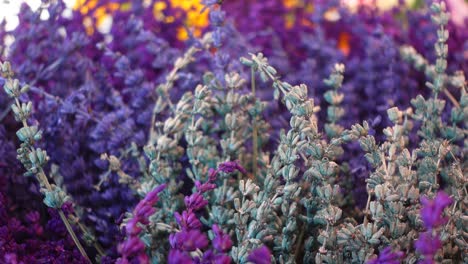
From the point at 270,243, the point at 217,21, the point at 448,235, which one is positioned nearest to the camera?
the point at 448,235

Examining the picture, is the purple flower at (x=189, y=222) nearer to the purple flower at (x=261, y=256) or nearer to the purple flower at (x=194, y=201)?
the purple flower at (x=194, y=201)

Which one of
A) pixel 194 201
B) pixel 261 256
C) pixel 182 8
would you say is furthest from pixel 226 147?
pixel 182 8

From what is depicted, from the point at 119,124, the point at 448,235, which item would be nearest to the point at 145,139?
the point at 119,124

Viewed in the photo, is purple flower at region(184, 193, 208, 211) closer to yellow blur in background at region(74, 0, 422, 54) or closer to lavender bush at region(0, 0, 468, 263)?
lavender bush at region(0, 0, 468, 263)

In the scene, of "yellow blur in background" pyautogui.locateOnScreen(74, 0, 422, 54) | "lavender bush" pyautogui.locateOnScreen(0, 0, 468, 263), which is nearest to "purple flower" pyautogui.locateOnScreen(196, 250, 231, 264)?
"lavender bush" pyautogui.locateOnScreen(0, 0, 468, 263)

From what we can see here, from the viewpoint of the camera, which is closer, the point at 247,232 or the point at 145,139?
the point at 247,232

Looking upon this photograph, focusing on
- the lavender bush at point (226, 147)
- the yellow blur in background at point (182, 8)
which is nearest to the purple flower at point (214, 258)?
the lavender bush at point (226, 147)

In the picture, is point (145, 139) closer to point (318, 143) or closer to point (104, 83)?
point (104, 83)

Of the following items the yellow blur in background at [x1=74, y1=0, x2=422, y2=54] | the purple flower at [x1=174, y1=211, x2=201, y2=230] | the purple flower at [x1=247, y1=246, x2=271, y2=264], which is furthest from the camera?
the yellow blur in background at [x1=74, y1=0, x2=422, y2=54]
